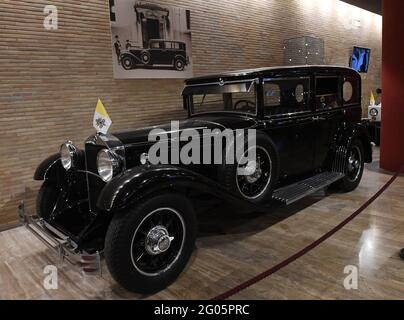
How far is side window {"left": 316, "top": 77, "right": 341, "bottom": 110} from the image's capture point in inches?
153

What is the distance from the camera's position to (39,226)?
2.61m

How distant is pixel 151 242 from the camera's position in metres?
2.30

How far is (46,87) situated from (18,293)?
2.48 meters

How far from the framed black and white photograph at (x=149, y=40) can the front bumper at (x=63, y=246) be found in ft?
8.38

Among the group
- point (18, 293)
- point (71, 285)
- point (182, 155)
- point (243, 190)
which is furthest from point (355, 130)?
point (18, 293)

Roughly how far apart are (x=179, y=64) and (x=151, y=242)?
365 centimetres

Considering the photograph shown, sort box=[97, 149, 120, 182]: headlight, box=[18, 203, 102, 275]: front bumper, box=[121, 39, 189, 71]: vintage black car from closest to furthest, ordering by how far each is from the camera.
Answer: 1. box=[18, 203, 102, 275]: front bumper
2. box=[97, 149, 120, 182]: headlight
3. box=[121, 39, 189, 71]: vintage black car

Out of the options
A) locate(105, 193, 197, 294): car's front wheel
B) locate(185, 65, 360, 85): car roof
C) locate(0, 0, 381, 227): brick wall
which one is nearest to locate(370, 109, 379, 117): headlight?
locate(0, 0, 381, 227): brick wall

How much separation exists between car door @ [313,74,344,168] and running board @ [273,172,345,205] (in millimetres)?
180

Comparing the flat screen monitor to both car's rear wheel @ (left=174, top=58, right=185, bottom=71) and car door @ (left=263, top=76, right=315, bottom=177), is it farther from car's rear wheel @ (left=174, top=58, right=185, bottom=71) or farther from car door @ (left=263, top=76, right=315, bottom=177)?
car door @ (left=263, top=76, right=315, bottom=177)

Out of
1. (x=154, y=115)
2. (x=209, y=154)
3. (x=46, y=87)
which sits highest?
(x=46, y=87)

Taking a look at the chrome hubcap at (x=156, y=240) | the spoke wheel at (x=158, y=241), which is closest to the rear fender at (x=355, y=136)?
the spoke wheel at (x=158, y=241)

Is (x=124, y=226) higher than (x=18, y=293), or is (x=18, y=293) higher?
(x=124, y=226)
